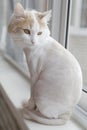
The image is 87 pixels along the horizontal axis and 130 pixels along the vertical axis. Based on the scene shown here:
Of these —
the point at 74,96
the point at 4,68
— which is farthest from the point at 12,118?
the point at 4,68

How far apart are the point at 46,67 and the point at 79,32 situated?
0.40 m

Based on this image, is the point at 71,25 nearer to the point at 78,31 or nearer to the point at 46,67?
the point at 78,31

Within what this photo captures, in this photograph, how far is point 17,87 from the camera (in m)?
1.21

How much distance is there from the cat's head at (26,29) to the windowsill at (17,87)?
0.88ft

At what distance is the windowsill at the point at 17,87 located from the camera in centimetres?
80

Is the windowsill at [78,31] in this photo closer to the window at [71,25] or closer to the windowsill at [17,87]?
the window at [71,25]

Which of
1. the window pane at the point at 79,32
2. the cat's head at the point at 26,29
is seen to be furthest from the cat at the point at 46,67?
the window pane at the point at 79,32

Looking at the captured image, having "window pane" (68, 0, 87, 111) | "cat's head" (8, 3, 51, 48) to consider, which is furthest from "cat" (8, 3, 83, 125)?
"window pane" (68, 0, 87, 111)

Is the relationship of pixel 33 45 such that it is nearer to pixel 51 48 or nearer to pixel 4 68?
Answer: pixel 51 48

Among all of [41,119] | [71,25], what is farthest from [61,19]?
[41,119]

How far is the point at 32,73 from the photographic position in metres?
0.79

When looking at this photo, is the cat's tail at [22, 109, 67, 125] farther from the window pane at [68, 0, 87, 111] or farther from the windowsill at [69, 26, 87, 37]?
the windowsill at [69, 26, 87, 37]

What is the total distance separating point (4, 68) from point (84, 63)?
0.65m

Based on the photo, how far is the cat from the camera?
75cm
